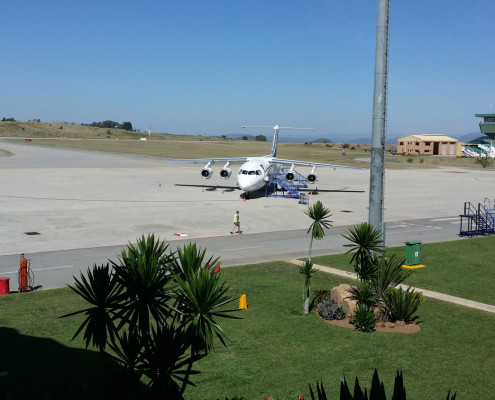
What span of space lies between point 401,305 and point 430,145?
14317 centimetres

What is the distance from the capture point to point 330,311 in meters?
18.5

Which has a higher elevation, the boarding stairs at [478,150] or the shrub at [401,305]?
the boarding stairs at [478,150]

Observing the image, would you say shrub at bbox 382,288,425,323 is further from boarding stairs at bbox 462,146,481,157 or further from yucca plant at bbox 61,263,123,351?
boarding stairs at bbox 462,146,481,157

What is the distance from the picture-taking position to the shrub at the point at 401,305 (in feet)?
59.2

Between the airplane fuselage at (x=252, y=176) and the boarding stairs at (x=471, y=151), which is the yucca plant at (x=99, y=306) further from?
the boarding stairs at (x=471, y=151)

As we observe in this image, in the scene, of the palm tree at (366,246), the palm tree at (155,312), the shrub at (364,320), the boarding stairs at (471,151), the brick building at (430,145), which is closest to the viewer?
the palm tree at (155,312)

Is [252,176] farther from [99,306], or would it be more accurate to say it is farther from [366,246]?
[99,306]

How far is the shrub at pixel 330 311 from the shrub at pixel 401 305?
1498 millimetres

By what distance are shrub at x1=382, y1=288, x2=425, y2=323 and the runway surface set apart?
950 centimetres

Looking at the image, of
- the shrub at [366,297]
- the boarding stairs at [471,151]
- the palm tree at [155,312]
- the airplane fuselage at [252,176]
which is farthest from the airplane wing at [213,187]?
the boarding stairs at [471,151]

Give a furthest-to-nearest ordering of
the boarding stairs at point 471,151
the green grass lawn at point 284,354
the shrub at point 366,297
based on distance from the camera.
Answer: the boarding stairs at point 471,151 → the shrub at point 366,297 → the green grass lawn at point 284,354

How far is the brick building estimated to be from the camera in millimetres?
150125

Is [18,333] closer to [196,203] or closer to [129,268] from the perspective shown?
[129,268]

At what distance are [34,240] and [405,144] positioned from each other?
459ft
